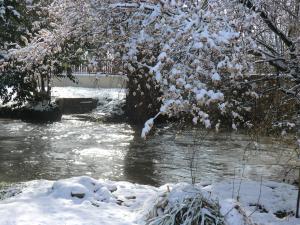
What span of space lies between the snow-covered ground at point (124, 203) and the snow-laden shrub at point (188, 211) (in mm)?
18

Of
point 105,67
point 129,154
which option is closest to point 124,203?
point 105,67

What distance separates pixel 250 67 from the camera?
6.97 m

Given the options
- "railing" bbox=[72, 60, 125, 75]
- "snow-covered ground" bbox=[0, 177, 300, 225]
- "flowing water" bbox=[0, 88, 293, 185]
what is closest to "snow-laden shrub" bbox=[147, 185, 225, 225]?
"snow-covered ground" bbox=[0, 177, 300, 225]

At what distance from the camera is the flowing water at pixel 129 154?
37.1 ft

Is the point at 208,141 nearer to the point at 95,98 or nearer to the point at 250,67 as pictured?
the point at 250,67

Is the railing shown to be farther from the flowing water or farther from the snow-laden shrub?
the snow-laden shrub

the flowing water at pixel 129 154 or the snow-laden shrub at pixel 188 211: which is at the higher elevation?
the snow-laden shrub at pixel 188 211

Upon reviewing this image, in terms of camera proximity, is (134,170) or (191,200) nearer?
(191,200)

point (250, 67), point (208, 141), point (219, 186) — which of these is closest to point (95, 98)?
point (208, 141)

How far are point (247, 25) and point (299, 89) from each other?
1.98m

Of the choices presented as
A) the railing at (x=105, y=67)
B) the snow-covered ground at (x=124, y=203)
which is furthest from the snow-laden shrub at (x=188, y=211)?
the railing at (x=105, y=67)

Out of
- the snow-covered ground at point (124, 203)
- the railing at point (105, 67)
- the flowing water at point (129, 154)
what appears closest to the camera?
the snow-covered ground at point (124, 203)

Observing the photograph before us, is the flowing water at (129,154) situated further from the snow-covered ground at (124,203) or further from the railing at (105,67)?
the railing at (105,67)

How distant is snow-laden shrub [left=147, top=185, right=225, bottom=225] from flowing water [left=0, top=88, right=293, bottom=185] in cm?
278
